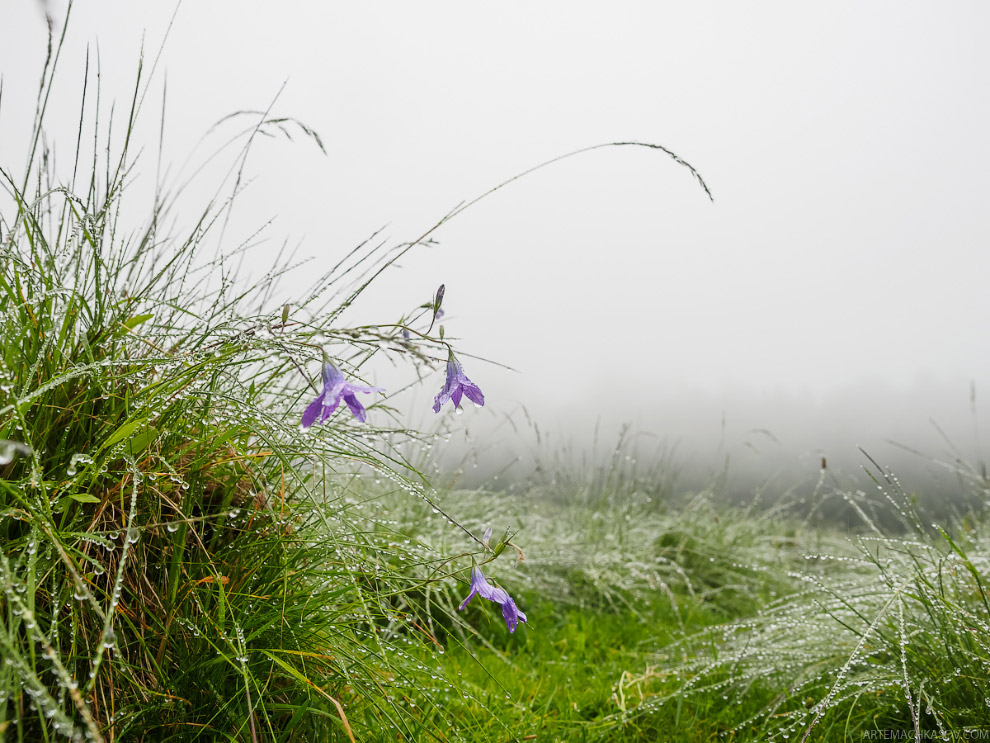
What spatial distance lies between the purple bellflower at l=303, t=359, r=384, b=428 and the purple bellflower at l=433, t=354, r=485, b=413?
0.59ft

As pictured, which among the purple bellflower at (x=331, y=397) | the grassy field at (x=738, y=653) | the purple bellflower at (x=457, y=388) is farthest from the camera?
the grassy field at (x=738, y=653)

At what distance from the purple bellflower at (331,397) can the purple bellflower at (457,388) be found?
0.59ft

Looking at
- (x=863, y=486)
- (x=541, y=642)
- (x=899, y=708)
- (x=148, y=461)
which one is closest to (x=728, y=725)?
(x=899, y=708)

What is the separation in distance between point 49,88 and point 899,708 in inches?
104

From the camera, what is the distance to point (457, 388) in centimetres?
112

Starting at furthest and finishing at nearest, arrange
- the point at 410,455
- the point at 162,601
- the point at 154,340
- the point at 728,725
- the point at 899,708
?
the point at 410,455
the point at 728,725
the point at 899,708
the point at 154,340
the point at 162,601

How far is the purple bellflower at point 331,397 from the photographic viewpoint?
91 cm

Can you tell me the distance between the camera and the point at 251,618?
125 centimetres

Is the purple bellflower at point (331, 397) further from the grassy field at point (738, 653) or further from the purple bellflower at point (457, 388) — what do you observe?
the grassy field at point (738, 653)

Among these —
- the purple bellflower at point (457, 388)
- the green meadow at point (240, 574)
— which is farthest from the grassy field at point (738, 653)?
the purple bellflower at point (457, 388)

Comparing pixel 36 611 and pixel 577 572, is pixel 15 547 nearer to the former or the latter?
pixel 36 611

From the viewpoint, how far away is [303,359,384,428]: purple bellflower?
91cm

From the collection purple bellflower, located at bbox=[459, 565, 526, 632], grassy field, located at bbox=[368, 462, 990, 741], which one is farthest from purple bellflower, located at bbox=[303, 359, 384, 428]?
grassy field, located at bbox=[368, 462, 990, 741]

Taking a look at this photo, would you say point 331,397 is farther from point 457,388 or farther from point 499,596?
point 499,596
